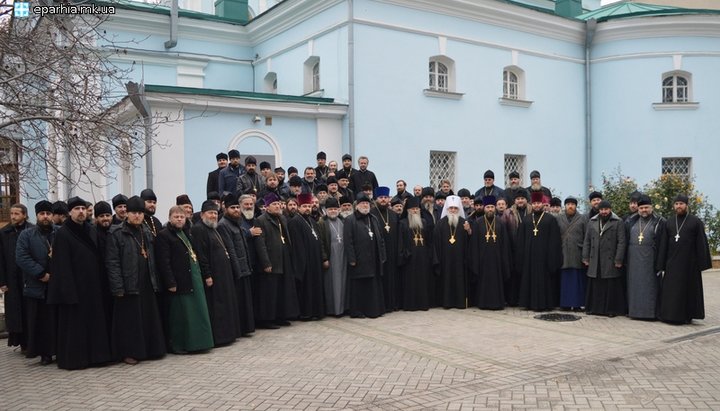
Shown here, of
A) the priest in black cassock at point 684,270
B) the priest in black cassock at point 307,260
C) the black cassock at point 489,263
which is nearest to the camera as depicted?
the priest in black cassock at point 684,270

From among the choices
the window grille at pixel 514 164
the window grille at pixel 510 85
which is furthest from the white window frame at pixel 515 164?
the window grille at pixel 510 85

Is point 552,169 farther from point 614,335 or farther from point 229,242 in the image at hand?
point 229,242

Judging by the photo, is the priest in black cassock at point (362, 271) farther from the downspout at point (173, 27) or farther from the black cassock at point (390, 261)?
the downspout at point (173, 27)

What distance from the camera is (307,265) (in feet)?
34.1

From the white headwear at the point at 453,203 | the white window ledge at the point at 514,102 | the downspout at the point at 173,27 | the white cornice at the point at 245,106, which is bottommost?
the white headwear at the point at 453,203

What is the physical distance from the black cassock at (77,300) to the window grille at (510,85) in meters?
14.9

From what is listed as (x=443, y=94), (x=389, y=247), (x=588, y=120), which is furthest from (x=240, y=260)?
(x=588, y=120)

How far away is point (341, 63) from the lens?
16891 millimetres

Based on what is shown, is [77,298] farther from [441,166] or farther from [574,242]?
[441,166]

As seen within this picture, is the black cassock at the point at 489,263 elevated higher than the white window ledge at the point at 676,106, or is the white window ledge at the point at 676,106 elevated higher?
the white window ledge at the point at 676,106

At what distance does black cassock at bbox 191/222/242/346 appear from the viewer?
8578 mm

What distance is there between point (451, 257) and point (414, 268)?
72cm

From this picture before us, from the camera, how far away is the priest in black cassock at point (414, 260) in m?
11.3

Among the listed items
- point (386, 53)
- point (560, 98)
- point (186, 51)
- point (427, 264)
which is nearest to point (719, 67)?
point (560, 98)
